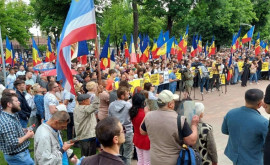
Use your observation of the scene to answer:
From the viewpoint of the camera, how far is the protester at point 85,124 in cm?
477

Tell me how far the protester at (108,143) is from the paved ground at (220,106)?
3975 mm

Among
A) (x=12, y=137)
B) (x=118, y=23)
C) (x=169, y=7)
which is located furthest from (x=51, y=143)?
(x=118, y=23)

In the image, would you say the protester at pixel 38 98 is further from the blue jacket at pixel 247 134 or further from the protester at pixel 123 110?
the blue jacket at pixel 247 134

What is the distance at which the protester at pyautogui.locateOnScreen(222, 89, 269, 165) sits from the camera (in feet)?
10.6

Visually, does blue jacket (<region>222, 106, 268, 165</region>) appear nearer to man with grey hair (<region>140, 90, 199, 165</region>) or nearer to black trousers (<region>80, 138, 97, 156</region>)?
man with grey hair (<region>140, 90, 199, 165</region>)

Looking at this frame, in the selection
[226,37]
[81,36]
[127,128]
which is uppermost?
[226,37]

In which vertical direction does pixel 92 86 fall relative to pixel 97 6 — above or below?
below

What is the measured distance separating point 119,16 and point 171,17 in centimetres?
1490

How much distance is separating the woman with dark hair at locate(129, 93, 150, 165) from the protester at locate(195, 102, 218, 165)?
1124 mm

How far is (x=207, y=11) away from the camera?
29.3 meters

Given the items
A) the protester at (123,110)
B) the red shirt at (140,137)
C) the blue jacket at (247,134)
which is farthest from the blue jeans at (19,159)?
the blue jacket at (247,134)

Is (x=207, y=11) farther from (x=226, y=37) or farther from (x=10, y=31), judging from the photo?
(x=10, y=31)

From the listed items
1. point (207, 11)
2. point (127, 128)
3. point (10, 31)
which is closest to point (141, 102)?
point (127, 128)

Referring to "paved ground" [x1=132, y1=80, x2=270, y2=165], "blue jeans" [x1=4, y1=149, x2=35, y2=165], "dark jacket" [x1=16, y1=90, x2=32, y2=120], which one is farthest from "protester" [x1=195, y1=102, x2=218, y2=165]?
"dark jacket" [x1=16, y1=90, x2=32, y2=120]
